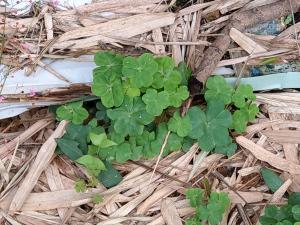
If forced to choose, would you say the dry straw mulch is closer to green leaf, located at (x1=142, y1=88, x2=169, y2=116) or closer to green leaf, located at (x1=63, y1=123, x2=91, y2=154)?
green leaf, located at (x1=63, y1=123, x2=91, y2=154)

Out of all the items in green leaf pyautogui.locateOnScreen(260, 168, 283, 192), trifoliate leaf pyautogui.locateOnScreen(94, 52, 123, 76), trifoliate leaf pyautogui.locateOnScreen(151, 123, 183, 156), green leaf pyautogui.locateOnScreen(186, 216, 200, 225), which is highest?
trifoliate leaf pyautogui.locateOnScreen(94, 52, 123, 76)

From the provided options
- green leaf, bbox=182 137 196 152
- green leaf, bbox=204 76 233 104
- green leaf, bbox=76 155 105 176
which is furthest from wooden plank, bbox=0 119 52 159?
green leaf, bbox=204 76 233 104

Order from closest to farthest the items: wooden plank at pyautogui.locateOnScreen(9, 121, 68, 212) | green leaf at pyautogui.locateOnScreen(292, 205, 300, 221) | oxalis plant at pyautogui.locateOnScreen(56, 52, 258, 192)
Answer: green leaf at pyautogui.locateOnScreen(292, 205, 300, 221) < oxalis plant at pyautogui.locateOnScreen(56, 52, 258, 192) < wooden plank at pyautogui.locateOnScreen(9, 121, 68, 212)

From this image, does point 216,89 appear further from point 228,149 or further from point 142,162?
point 142,162

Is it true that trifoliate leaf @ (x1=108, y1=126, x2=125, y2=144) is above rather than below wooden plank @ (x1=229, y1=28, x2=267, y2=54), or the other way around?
below

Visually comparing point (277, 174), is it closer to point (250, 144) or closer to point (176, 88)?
point (250, 144)
